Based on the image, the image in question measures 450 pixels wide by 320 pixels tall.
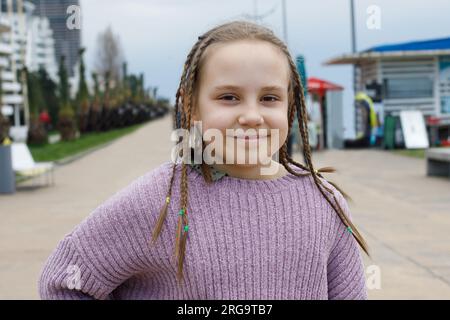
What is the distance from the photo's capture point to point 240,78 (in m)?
1.50

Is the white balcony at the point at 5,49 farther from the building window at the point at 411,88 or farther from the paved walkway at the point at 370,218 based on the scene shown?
the paved walkway at the point at 370,218

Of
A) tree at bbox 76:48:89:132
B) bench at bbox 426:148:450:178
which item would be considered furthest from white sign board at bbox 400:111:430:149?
Result: tree at bbox 76:48:89:132

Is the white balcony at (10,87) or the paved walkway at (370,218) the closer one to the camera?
the paved walkway at (370,218)

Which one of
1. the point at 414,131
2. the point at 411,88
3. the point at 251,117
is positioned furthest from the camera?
the point at 411,88

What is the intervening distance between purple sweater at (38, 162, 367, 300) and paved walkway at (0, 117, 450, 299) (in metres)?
3.54

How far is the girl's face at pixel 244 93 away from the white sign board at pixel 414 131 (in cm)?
1966

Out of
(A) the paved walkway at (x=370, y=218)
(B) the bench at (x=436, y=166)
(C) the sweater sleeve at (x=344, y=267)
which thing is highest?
(C) the sweater sleeve at (x=344, y=267)

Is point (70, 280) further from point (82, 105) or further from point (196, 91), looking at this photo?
point (82, 105)

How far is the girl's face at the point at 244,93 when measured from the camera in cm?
151

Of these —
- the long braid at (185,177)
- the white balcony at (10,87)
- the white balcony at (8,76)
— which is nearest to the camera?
the long braid at (185,177)

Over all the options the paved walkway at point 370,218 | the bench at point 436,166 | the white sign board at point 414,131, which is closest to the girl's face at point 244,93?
the paved walkway at point 370,218

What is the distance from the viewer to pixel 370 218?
27.9ft

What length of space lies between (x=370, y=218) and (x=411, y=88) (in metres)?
14.8

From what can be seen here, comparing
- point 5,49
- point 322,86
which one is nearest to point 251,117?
point 322,86
